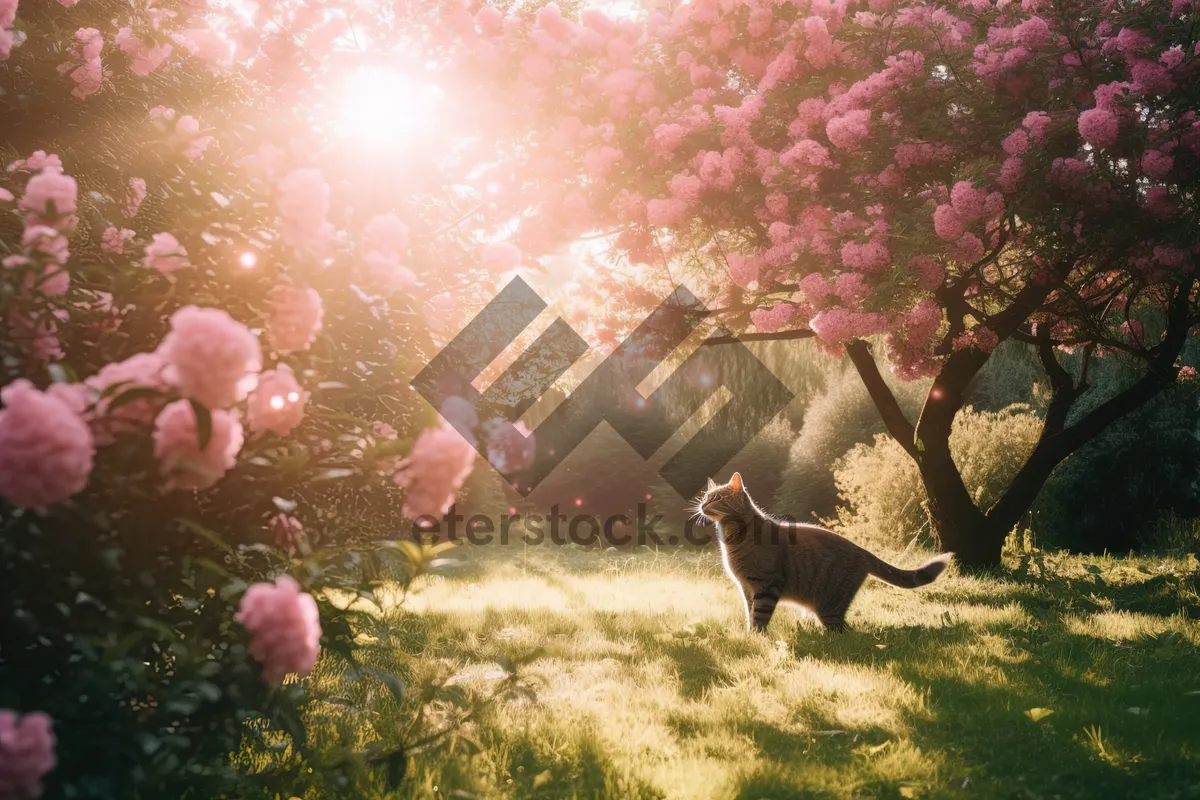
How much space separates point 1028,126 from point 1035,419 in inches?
363

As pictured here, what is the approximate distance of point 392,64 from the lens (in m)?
7.47

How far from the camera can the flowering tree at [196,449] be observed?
2084mm

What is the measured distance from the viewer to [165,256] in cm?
260

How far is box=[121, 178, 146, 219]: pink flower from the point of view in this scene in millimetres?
3342

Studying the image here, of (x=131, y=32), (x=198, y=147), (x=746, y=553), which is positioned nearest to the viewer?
(x=198, y=147)

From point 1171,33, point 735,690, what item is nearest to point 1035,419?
point 1171,33

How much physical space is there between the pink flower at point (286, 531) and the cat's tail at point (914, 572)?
4945 millimetres

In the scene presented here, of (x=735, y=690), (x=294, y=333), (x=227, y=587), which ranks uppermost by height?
(x=294, y=333)

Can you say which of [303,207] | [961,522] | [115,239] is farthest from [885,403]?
[115,239]

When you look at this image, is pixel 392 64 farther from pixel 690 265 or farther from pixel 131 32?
pixel 690 265

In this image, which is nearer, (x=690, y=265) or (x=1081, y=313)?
(x=1081, y=313)

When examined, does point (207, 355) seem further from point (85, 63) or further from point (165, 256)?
point (85, 63)

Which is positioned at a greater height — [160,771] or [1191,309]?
[1191,309]
